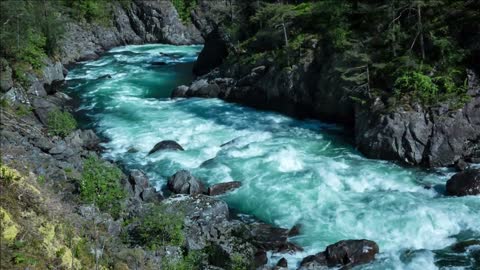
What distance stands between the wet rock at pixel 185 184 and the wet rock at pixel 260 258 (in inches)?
223

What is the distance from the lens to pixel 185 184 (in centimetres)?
2191

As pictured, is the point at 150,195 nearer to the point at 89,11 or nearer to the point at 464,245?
the point at 464,245

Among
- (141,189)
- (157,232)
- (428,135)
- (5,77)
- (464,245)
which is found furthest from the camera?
(5,77)

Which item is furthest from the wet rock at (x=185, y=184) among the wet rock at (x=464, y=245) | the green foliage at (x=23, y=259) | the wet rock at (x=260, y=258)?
the green foliage at (x=23, y=259)

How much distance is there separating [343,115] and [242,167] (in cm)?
917

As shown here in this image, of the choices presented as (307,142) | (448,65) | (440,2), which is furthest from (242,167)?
(440,2)

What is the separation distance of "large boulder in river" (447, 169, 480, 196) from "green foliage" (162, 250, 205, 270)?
37.2 ft

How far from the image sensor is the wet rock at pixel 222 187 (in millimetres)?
21797

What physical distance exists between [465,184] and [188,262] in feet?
40.6

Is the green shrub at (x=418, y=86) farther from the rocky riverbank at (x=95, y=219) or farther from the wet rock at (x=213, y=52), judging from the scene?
the wet rock at (x=213, y=52)

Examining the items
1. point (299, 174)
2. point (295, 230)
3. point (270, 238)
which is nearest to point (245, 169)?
point (299, 174)

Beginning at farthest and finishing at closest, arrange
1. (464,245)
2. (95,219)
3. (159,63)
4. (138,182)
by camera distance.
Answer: (159,63) → (138,182) → (464,245) → (95,219)

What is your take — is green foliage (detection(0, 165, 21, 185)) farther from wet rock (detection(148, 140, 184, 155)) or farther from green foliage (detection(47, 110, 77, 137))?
green foliage (detection(47, 110, 77, 137))

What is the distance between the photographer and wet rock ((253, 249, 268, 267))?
16.2 meters
